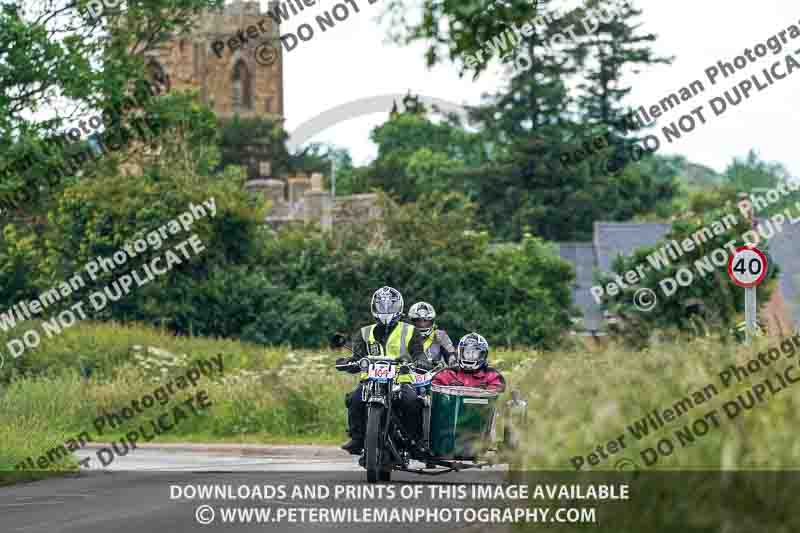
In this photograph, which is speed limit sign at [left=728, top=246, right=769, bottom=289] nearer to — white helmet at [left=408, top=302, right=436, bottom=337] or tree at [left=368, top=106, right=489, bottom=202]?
white helmet at [left=408, top=302, right=436, bottom=337]

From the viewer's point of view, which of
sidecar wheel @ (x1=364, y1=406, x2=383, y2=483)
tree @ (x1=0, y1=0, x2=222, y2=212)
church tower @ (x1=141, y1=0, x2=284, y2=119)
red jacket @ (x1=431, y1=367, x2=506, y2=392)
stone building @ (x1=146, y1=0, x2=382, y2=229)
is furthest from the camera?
church tower @ (x1=141, y1=0, x2=284, y2=119)

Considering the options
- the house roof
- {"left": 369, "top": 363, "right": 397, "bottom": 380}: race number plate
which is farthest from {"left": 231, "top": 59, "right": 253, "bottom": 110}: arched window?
{"left": 369, "top": 363, "right": 397, "bottom": 380}: race number plate

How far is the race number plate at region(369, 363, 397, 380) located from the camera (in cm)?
1489

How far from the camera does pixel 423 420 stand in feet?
49.7

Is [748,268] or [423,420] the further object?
[748,268]

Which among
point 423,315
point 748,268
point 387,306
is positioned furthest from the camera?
point 748,268

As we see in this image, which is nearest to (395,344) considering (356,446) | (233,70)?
(356,446)

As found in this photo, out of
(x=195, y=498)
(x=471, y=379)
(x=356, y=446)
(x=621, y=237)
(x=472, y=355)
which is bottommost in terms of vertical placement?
(x=195, y=498)

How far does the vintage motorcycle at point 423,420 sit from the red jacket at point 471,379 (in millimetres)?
98

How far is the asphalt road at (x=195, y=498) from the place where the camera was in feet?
41.8

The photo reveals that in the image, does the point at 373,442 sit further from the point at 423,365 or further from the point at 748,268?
the point at 748,268

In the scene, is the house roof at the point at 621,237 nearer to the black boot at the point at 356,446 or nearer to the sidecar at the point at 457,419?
the black boot at the point at 356,446

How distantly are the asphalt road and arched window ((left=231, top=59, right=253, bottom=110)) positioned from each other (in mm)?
92106

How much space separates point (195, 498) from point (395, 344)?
7.82 feet
